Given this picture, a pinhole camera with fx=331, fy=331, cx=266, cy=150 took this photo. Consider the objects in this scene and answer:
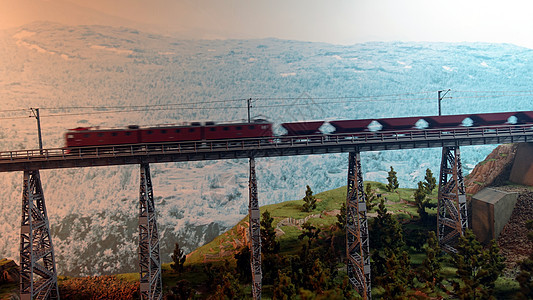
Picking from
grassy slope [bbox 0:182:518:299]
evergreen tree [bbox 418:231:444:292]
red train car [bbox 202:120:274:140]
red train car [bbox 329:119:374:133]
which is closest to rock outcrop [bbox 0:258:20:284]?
grassy slope [bbox 0:182:518:299]

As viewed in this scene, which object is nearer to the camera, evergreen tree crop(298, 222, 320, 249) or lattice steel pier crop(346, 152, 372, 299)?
lattice steel pier crop(346, 152, 372, 299)

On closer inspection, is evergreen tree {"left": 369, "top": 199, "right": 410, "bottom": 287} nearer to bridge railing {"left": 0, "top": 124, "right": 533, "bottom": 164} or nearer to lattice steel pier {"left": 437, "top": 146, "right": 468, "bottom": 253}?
lattice steel pier {"left": 437, "top": 146, "right": 468, "bottom": 253}

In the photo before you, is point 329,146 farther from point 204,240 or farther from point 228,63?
point 228,63

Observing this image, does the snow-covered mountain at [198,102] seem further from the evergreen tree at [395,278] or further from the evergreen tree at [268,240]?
the evergreen tree at [395,278]

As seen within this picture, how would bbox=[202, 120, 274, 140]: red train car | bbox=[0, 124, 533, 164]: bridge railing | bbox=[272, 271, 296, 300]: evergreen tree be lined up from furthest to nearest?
bbox=[202, 120, 274, 140]: red train car < bbox=[0, 124, 533, 164]: bridge railing < bbox=[272, 271, 296, 300]: evergreen tree

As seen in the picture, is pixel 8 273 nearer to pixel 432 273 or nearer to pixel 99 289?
pixel 99 289

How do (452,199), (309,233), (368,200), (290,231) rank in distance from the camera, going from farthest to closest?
(368,200)
(290,231)
(309,233)
(452,199)

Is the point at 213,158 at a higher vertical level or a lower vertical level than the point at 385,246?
higher

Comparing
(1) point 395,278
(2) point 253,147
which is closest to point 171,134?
(2) point 253,147
